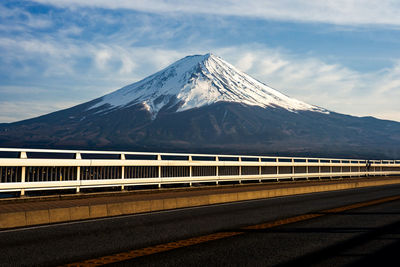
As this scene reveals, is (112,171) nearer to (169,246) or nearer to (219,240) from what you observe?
(219,240)

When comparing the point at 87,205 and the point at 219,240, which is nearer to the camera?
the point at 219,240

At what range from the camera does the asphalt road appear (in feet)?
24.5

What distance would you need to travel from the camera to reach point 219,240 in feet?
29.5

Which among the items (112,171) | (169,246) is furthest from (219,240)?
(112,171)

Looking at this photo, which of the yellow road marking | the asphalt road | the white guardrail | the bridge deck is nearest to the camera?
the yellow road marking

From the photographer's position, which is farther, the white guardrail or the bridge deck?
the white guardrail

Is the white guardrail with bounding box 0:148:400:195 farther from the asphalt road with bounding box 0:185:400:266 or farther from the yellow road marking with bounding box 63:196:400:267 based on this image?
the yellow road marking with bounding box 63:196:400:267

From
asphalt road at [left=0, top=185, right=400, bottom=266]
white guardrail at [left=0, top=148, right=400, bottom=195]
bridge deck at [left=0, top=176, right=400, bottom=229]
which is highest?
white guardrail at [left=0, top=148, right=400, bottom=195]

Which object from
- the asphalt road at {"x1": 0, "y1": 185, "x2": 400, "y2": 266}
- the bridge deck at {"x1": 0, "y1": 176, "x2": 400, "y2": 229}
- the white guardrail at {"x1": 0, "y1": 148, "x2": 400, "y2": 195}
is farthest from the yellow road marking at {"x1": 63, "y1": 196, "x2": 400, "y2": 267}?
the white guardrail at {"x1": 0, "y1": 148, "x2": 400, "y2": 195}

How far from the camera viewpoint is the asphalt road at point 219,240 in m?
7.47

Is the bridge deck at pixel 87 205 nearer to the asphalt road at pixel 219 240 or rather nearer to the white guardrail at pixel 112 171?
the white guardrail at pixel 112 171

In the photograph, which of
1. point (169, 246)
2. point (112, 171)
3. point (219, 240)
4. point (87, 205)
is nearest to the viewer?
point (169, 246)

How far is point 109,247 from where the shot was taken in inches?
329

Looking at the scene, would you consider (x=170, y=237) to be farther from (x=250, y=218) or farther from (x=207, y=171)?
(x=207, y=171)
